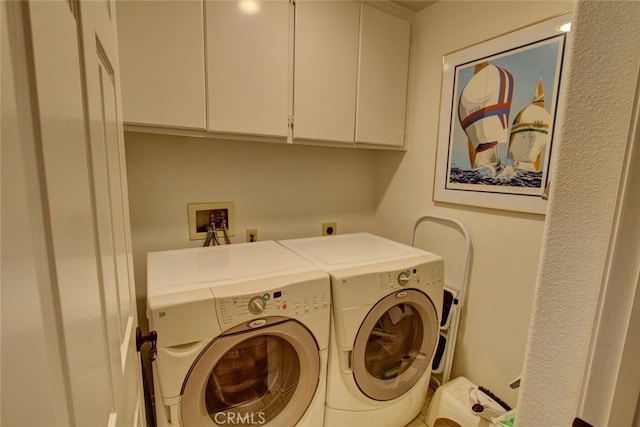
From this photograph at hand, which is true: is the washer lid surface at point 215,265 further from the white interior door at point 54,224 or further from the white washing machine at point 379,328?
the white interior door at point 54,224

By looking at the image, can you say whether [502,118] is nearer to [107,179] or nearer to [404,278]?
[404,278]

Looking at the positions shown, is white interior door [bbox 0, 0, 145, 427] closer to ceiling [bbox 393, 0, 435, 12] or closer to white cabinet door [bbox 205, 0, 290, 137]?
white cabinet door [bbox 205, 0, 290, 137]

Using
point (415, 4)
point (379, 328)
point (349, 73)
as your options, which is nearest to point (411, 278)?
point (379, 328)

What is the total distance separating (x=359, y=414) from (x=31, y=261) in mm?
1444

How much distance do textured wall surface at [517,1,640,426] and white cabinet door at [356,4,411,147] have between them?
49.9 inches

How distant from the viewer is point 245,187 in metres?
1.72

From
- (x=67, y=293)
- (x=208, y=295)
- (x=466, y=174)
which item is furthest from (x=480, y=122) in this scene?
(x=67, y=293)

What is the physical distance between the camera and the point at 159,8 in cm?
114

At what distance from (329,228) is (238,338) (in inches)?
45.1

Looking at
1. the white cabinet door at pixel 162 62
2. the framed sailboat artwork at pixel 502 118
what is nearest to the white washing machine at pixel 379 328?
the framed sailboat artwork at pixel 502 118

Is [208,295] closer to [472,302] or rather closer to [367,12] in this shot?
[472,302]

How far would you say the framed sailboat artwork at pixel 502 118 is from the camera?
1.26 meters

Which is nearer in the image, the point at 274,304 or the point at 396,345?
the point at 274,304

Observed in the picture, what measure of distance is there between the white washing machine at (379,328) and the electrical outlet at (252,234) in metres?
0.26
